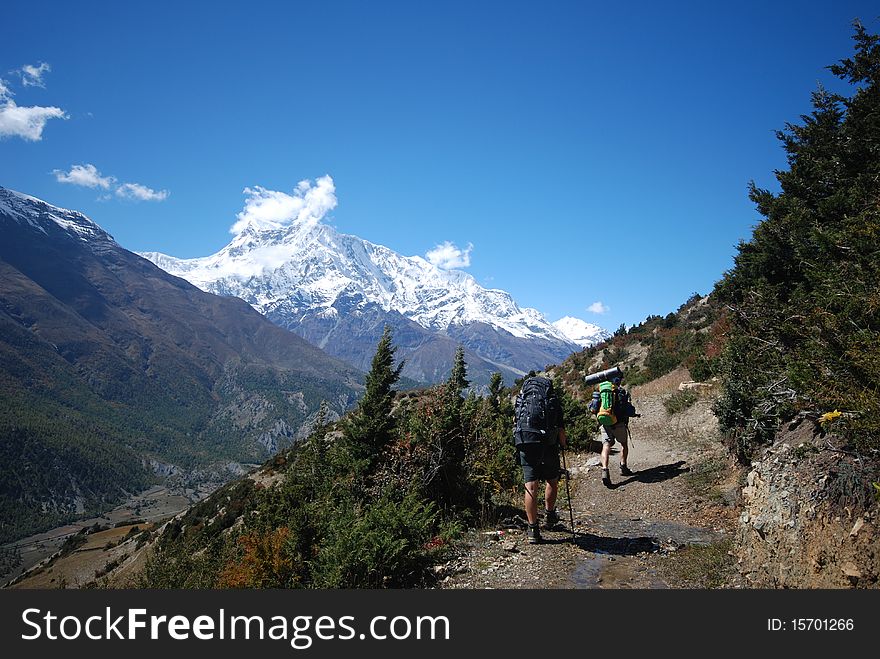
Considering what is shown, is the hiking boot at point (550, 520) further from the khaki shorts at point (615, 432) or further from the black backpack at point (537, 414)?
the khaki shorts at point (615, 432)

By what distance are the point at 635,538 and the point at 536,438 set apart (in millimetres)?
2233

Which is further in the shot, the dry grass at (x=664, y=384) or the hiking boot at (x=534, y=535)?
the dry grass at (x=664, y=384)

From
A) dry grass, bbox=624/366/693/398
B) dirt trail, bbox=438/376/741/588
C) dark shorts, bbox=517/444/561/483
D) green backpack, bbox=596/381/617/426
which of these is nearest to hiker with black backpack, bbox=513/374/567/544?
dark shorts, bbox=517/444/561/483

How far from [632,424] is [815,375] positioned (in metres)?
13.8

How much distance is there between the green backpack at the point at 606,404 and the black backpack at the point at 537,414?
4.35m

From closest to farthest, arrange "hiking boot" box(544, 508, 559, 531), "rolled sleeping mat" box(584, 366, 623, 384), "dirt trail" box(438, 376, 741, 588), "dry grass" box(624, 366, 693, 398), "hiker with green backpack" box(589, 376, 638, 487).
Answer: "dirt trail" box(438, 376, 741, 588) → "hiking boot" box(544, 508, 559, 531) → "rolled sleeping mat" box(584, 366, 623, 384) → "hiker with green backpack" box(589, 376, 638, 487) → "dry grass" box(624, 366, 693, 398)

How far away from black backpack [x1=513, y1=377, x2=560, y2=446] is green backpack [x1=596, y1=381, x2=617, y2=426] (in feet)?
14.3

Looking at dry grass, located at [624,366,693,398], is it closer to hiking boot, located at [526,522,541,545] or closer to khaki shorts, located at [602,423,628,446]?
khaki shorts, located at [602,423,628,446]

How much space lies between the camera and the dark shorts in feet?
22.2

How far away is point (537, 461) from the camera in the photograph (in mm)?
6785

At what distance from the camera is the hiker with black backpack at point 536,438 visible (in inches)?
265

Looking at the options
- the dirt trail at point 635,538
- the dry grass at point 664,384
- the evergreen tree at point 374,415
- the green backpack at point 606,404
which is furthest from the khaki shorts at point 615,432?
the dry grass at point 664,384

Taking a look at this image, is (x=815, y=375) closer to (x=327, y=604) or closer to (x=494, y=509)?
(x=494, y=509)

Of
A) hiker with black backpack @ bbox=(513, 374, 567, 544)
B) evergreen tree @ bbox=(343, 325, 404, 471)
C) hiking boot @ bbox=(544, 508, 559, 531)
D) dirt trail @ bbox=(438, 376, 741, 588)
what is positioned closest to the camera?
dirt trail @ bbox=(438, 376, 741, 588)
